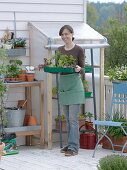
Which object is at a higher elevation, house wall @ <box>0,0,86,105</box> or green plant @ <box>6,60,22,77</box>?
house wall @ <box>0,0,86,105</box>

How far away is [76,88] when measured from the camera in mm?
6270

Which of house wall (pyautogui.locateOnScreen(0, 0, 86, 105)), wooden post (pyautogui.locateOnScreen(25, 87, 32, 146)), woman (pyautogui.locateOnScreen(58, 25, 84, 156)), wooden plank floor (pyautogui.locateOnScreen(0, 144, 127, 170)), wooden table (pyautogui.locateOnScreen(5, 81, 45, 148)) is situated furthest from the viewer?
wooden post (pyautogui.locateOnScreen(25, 87, 32, 146))

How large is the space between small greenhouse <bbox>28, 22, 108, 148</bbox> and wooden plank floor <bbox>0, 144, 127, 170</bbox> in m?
0.30

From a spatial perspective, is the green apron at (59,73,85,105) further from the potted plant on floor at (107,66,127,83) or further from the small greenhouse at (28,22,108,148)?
the potted plant on floor at (107,66,127,83)

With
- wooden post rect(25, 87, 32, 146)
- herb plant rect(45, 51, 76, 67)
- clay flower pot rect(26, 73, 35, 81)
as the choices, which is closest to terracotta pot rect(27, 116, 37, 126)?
wooden post rect(25, 87, 32, 146)

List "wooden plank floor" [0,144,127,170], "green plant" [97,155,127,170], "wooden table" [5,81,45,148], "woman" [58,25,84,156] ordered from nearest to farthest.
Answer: "green plant" [97,155,127,170] → "wooden plank floor" [0,144,127,170] → "woman" [58,25,84,156] → "wooden table" [5,81,45,148]

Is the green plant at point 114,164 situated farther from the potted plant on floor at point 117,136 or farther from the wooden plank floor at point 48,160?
the potted plant on floor at point 117,136

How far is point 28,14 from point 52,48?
839 mm

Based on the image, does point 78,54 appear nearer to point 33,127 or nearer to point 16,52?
point 16,52

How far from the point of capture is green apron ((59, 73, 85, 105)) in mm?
6238

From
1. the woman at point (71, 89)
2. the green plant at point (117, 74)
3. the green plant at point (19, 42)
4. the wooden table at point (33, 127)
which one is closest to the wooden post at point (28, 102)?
the wooden table at point (33, 127)

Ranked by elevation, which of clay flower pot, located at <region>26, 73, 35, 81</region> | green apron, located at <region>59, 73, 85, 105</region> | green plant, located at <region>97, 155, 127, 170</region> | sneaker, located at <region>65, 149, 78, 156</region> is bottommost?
sneaker, located at <region>65, 149, 78, 156</region>

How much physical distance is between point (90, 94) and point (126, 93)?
0.69m

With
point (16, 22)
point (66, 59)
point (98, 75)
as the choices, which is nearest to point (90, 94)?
point (98, 75)
